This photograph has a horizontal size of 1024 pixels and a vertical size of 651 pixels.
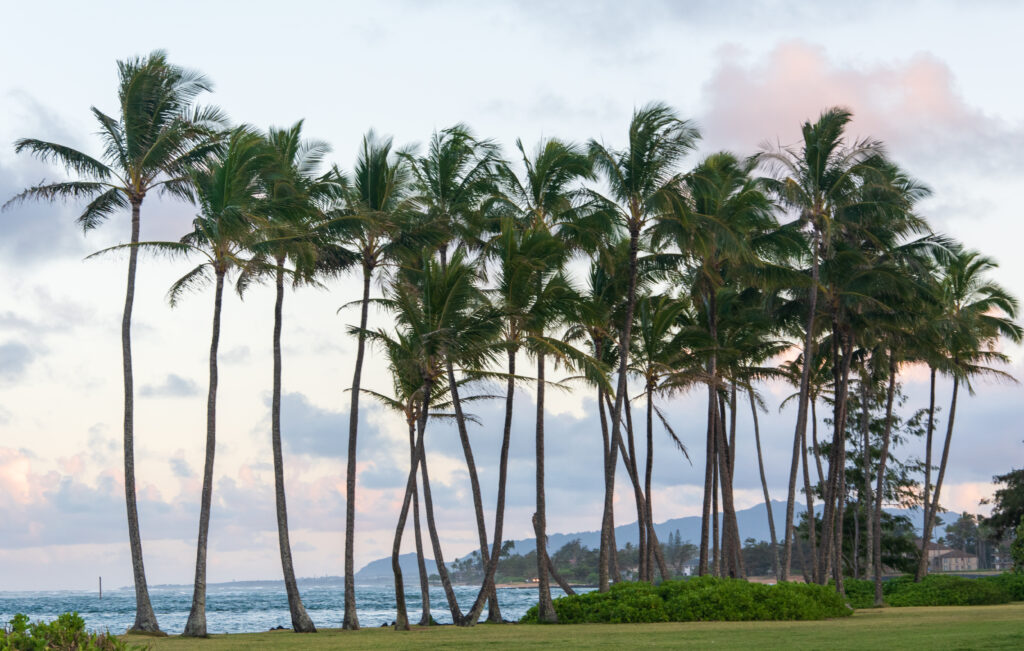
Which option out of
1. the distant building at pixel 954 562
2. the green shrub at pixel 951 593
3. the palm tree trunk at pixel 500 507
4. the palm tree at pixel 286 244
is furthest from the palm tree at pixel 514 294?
the distant building at pixel 954 562

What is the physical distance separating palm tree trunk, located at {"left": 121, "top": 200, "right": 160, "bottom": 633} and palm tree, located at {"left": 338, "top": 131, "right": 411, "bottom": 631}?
4.72 m

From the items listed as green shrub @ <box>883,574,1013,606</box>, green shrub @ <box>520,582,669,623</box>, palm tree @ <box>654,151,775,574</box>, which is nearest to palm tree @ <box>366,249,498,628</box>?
green shrub @ <box>520,582,669,623</box>

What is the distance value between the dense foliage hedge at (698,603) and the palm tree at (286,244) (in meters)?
6.90

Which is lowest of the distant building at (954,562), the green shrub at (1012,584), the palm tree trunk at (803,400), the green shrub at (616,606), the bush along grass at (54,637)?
the distant building at (954,562)

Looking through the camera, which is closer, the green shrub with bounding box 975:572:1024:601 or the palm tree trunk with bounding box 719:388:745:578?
the palm tree trunk with bounding box 719:388:745:578

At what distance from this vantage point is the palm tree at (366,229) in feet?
80.2

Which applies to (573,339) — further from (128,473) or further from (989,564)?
(989,564)

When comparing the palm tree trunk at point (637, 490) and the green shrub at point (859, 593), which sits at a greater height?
the palm tree trunk at point (637, 490)

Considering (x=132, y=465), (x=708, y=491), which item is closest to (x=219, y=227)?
(x=132, y=465)

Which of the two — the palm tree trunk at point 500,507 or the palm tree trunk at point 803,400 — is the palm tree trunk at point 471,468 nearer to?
the palm tree trunk at point 500,507

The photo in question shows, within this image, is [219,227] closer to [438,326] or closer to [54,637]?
[438,326]

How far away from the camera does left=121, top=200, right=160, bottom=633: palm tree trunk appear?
2156 centimetres

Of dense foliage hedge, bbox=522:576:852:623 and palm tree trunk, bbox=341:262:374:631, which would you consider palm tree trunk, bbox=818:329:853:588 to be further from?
palm tree trunk, bbox=341:262:374:631

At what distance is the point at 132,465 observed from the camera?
22.4 meters
